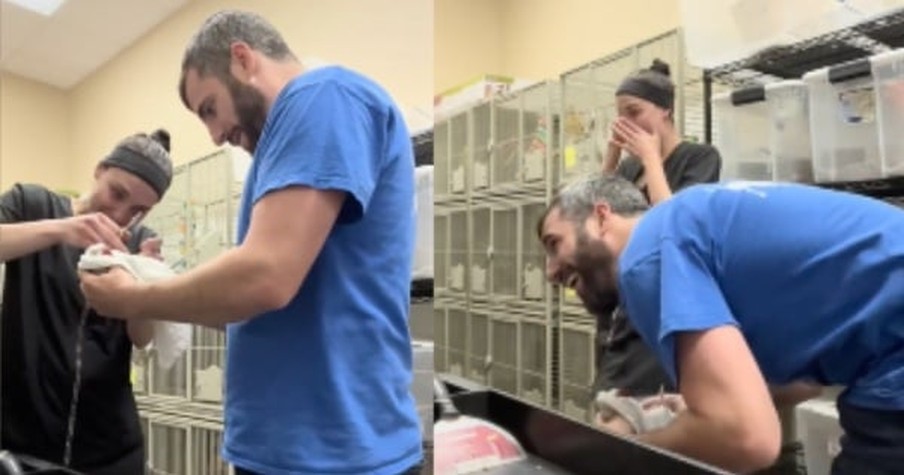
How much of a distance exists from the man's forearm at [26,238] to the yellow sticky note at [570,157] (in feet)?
3.82

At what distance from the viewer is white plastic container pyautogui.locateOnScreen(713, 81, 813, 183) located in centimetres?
142

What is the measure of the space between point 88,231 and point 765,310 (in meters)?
0.75

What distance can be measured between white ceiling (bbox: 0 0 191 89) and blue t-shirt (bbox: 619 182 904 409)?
2.25 feet

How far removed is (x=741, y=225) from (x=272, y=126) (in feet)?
1.66

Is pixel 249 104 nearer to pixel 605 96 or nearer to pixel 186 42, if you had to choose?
pixel 186 42

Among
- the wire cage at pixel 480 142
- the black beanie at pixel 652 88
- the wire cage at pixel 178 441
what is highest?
the black beanie at pixel 652 88

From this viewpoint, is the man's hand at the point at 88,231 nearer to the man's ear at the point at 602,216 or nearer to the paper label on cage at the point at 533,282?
the man's ear at the point at 602,216

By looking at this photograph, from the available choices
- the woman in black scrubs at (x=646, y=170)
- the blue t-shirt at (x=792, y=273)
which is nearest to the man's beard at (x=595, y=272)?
the woman in black scrubs at (x=646, y=170)

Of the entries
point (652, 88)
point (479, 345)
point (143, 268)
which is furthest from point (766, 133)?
point (143, 268)

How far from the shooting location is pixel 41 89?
1.00 metres

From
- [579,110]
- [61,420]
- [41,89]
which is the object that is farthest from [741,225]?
[579,110]

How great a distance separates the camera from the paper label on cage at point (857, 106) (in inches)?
50.6

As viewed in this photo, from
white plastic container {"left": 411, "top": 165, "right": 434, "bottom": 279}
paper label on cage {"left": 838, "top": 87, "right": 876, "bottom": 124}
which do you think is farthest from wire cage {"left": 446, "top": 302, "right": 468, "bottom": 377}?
paper label on cage {"left": 838, "top": 87, "right": 876, "bottom": 124}

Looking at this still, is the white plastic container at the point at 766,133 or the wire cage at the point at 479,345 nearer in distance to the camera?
the wire cage at the point at 479,345
